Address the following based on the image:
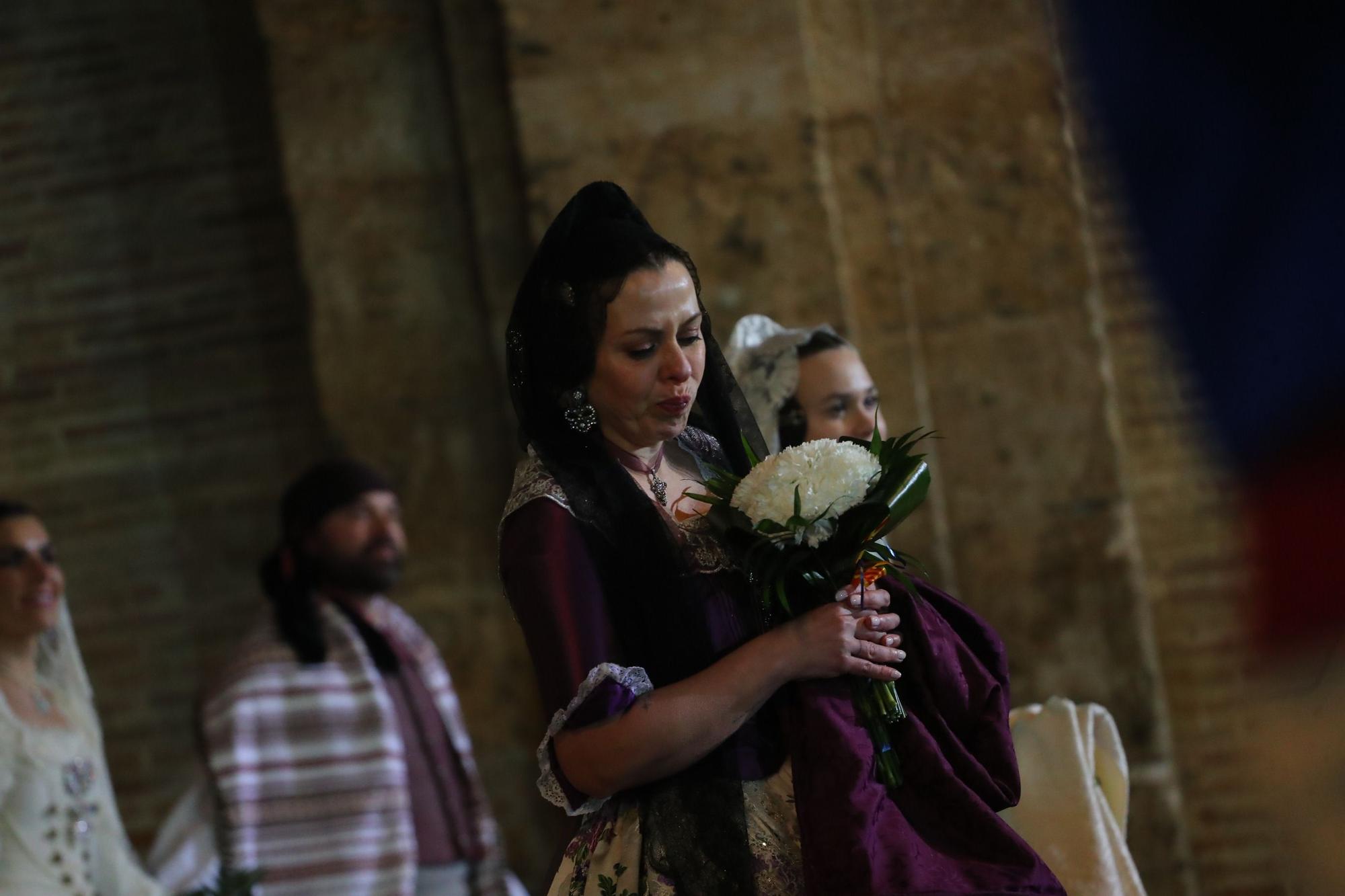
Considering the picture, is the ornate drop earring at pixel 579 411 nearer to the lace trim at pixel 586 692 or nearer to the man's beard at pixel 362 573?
the lace trim at pixel 586 692

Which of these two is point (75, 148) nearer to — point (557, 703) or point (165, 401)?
point (165, 401)

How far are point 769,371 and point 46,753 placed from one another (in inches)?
92.3

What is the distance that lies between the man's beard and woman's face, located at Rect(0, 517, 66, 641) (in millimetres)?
1051

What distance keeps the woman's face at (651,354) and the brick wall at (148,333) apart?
12.7ft

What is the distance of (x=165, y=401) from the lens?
5.77 metres

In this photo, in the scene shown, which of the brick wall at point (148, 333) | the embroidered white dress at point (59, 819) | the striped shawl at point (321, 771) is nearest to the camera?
the embroidered white dress at point (59, 819)

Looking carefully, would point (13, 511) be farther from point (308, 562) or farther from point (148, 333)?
point (148, 333)

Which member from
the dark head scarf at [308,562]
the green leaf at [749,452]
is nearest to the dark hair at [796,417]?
the green leaf at [749,452]

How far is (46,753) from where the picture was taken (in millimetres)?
4008

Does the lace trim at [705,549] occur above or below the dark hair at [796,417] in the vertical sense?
below

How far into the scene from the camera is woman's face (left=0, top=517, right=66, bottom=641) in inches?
167

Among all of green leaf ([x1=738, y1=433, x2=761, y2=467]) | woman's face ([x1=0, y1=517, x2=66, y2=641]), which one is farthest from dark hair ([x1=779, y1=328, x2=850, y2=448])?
woman's face ([x1=0, y1=517, x2=66, y2=641])

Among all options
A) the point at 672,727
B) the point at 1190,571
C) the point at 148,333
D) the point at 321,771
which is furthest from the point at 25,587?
the point at 1190,571

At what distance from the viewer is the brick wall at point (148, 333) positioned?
5727 mm
